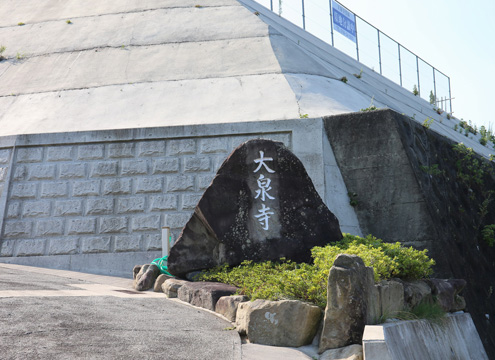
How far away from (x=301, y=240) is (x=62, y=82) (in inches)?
336

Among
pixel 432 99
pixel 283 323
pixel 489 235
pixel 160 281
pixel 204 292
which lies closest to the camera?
pixel 283 323

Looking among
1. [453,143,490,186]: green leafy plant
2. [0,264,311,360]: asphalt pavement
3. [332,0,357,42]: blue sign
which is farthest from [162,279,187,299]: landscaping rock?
[332,0,357,42]: blue sign

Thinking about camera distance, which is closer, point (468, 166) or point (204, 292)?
point (204, 292)

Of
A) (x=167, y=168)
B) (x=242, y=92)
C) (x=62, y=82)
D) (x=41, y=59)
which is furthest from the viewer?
(x=41, y=59)

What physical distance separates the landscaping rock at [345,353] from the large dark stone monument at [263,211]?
2.40m

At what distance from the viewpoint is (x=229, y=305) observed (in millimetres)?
6059

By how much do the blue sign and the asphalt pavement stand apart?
16.3 meters

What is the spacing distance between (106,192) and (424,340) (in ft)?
23.5

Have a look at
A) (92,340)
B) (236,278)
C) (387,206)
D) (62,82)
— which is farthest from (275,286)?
(62,82)

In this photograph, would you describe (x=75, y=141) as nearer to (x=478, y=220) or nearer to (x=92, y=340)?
(x=92, y=340)

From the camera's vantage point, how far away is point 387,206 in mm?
10102

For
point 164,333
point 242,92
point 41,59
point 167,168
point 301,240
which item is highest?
point 41,59

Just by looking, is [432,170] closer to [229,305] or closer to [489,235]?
[489,235]

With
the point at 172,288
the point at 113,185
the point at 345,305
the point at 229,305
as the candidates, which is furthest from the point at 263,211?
the point at 113,185
